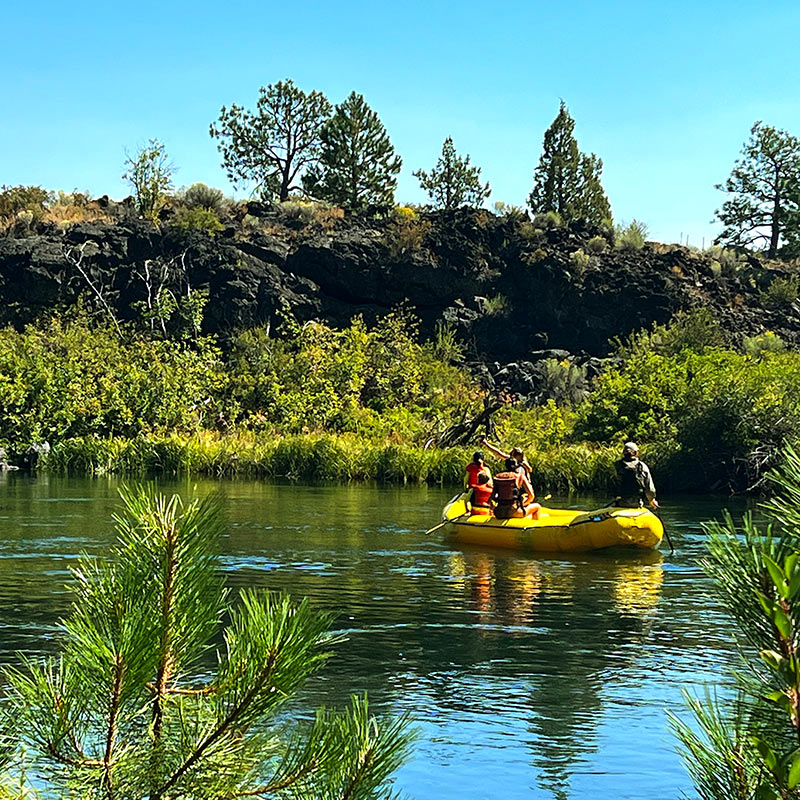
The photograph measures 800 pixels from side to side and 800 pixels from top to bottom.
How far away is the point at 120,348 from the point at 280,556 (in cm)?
2824

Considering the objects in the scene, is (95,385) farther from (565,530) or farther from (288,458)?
(565,530)

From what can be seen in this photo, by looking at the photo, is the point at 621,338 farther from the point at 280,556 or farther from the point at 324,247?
the point at 280,556

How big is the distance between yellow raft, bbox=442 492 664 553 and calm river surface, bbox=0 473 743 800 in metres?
0.29

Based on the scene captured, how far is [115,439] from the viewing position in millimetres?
35406

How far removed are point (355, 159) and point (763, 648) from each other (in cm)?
5702

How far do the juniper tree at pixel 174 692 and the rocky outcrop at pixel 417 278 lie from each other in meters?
44.5

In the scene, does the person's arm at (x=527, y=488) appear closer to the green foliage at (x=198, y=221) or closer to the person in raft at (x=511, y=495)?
the person in raft at (x=511, y=495)

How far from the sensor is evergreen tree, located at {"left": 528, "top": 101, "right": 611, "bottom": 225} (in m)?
57.0

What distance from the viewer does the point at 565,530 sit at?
1833cm

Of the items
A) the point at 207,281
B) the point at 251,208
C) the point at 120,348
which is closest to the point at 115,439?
the point at 120,348

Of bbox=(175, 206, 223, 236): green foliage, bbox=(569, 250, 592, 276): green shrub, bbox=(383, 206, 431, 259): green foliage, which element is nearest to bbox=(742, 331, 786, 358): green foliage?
bbox=(569, 250, 592, 276): green shrub

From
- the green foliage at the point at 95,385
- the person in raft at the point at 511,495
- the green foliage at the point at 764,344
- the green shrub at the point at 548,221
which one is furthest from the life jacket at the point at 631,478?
the green shrub at the point at 548,221

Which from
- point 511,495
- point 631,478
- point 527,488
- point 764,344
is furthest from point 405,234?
point 631,478

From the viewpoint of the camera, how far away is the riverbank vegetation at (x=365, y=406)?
30.5m
